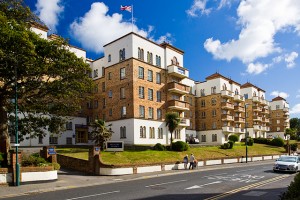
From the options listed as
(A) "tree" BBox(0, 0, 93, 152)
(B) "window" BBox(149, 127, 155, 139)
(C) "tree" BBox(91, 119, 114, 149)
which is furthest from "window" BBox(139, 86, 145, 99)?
(A) "tree" BBox(0, 0, 93, 152)

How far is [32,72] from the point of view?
23016 millimetres

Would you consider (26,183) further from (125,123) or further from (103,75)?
(103,75)

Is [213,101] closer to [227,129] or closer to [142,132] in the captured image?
[227,129]

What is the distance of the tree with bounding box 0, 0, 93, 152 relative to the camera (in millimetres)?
20514

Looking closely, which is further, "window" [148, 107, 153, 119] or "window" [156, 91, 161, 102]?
"window" [156, 91, 161, 102]

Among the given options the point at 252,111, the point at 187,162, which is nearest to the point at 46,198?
the point at 187,162

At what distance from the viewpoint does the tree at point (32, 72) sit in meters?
20.5

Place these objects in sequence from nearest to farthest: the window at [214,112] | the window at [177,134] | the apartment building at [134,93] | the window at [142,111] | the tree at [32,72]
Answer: the tree at [32,72], the apartment building at [134,93], the window at [142,111], the window at [177,134], the window at [214,112]

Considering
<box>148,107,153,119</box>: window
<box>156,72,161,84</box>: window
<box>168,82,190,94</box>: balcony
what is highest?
<box>156,72,161,84</box>: window

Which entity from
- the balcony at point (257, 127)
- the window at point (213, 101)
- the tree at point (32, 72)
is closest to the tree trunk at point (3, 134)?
the tree at point (32, 72)

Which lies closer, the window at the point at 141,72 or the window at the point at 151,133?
the window at the point at 141,72

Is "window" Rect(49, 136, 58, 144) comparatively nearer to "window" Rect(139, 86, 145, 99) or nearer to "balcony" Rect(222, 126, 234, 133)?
"window" Rect(139, 86, 145, 99)

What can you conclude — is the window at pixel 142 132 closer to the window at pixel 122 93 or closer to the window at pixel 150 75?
the window at pixel 122 93

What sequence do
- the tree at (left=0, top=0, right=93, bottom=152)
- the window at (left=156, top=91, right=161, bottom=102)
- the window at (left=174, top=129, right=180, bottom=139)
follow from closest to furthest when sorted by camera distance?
the tree at (left=0, top=0, right=93, bottom=152) → the window at (left=156, top=91, right=161, bottom=102) → the window at (left=174, top=129, right=180, bottom=139)
